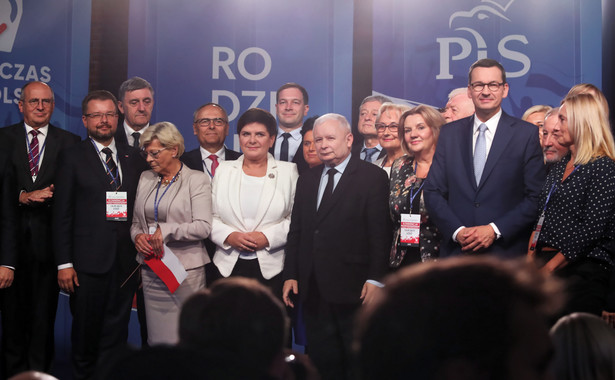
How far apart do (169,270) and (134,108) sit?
1.45m

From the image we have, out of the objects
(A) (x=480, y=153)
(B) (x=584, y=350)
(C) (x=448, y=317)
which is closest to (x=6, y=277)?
(A) (x=480, y=153)

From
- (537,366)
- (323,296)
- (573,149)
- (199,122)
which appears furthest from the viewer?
(199,122)

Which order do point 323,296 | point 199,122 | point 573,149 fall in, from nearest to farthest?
point 573,149 < point 323,296 < point 199,122

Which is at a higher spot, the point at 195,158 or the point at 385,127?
the point at 385,127

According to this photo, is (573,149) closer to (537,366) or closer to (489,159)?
(489,159)

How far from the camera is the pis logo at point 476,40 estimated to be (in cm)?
511

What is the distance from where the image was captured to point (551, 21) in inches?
200

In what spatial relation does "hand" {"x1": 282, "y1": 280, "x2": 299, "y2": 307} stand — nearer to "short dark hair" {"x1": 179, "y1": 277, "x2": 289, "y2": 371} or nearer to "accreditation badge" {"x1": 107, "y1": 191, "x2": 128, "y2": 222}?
"accreditation badge" {"x1": 107, "y1": 191, "x2": 128, "y2": 222}

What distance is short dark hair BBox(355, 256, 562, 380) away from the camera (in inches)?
26.2

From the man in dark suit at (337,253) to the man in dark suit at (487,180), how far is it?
39 centimetres

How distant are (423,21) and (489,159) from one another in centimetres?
224

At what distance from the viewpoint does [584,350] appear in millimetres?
1171

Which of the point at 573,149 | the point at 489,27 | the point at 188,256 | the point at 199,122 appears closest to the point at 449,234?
the point at 573,149

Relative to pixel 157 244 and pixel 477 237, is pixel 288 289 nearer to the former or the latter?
pixel 157 244
